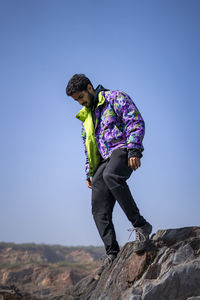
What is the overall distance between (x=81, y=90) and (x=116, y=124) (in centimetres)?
63

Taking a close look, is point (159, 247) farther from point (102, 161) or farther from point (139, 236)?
point (102, 161)

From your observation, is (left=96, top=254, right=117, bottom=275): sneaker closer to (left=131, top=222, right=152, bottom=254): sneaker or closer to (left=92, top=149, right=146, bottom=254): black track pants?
(left=92, top=149, right=146, bottom=254): black track pants

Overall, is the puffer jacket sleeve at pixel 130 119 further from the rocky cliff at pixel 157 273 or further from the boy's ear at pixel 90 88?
the rocky cliff at pixel 157 273

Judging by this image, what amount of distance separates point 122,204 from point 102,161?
2.42 ft

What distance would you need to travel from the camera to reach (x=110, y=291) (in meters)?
3.83

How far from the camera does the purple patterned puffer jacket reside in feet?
13.3

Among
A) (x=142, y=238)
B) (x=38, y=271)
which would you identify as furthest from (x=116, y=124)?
(x=38, y=271)

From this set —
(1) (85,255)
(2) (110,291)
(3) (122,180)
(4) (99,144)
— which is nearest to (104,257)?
(2) (110,291)

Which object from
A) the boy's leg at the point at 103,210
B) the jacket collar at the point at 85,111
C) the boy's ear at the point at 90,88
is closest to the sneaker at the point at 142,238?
the boy's leg at the point at 103,210

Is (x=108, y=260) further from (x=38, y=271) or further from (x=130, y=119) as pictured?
(x=38, y=271)

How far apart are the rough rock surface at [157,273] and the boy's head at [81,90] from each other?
1894 millimetres

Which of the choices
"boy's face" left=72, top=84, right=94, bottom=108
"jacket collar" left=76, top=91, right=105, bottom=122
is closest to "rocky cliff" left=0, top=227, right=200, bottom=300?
"jacket collar" left=76, top=91, right=105, bottom=122

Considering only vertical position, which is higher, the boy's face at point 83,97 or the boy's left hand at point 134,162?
the boy's face at point 83,97

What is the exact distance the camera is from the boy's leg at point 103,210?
4.33 metres
